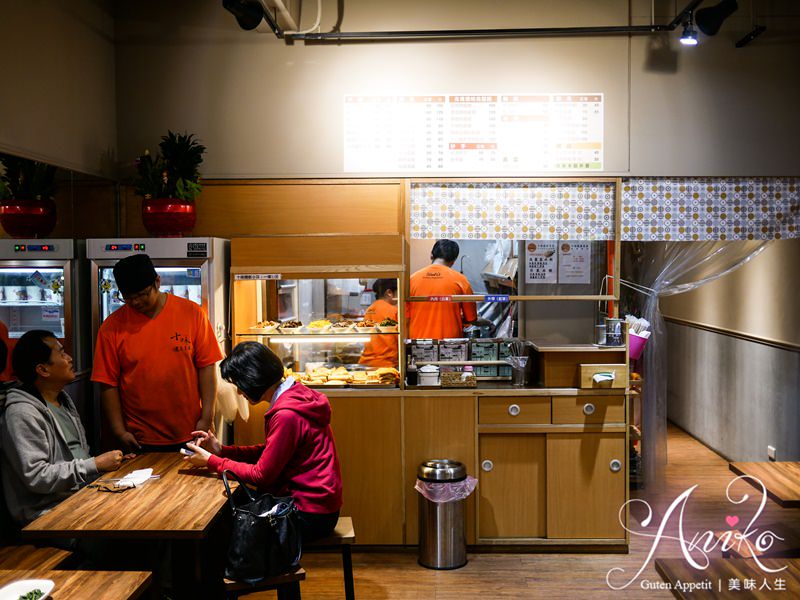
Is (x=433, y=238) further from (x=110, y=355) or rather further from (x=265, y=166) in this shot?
(x=110, y=355)

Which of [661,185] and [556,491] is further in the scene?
[661,185]

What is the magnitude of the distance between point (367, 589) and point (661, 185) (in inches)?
128

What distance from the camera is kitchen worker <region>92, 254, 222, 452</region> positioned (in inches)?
153

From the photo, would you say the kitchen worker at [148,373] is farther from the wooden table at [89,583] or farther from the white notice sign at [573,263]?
the white notice sign at [573,263]

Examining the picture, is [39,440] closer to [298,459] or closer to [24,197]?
[298,459]

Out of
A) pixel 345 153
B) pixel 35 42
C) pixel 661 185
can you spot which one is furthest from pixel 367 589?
pixel 35 42

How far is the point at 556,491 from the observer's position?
454cm

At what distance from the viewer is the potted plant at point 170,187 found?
4.52m

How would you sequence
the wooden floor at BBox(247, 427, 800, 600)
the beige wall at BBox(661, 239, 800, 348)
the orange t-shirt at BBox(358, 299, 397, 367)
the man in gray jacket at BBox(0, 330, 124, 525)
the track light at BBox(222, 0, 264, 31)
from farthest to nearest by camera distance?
the beige wall at BBox(661, 239, 800, 348) → the orange t-shirt at BBox(358, 299, 397, 367) → the track light at BBox(222, 0, 264, 31) → the wooden floor at BBox(247, 427, 800, 600) → the man in gray jacket at BBox(0, 330, 124, 525)

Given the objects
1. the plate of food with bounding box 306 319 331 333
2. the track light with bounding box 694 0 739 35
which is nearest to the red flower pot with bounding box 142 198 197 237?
the plate of food with bounding box 306 319 331 333

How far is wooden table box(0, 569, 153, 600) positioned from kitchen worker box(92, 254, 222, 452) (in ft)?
5.09

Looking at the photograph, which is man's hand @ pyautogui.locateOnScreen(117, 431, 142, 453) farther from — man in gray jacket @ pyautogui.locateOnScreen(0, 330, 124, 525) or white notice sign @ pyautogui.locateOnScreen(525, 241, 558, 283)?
white notice sign @ pyautogui.locateOnScreen(525, 241, 558, 283)

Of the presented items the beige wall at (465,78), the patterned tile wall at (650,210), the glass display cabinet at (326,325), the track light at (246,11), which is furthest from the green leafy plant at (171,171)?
the patterned tile wall at (650,210)

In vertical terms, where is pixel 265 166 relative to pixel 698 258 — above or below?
above
